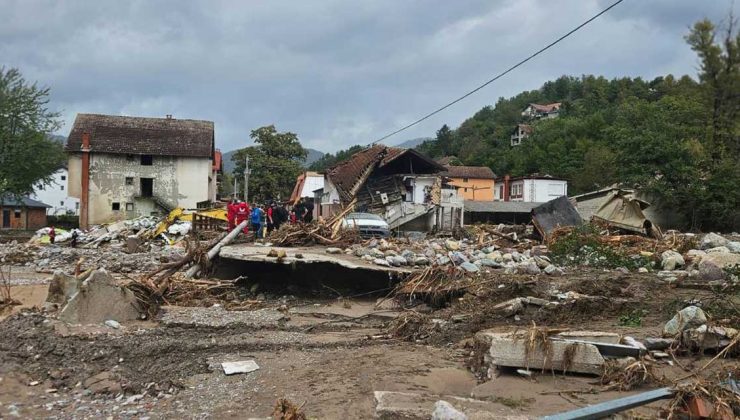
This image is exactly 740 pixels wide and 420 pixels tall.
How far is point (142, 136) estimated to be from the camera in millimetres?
42062

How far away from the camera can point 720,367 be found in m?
5.86

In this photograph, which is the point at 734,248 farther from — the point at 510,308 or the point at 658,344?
the point at 658,344

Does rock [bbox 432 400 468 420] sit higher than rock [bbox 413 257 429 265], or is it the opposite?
rock [bbox 413 257 429 265]

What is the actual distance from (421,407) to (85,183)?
40.3 meters

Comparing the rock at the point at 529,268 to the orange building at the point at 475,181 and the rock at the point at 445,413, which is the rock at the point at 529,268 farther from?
the orange building at the point at 475,181

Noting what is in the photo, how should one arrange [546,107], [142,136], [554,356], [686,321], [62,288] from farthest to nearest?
[546,107]
[142,136]
[62,288]
[686,321]
[554,356]

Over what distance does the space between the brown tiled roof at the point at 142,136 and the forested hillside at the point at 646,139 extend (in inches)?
1194

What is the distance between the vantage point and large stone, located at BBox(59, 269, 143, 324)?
28.7 ft

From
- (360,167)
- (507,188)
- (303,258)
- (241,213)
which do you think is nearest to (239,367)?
(303,258)

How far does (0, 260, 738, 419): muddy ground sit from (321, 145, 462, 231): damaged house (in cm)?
1900

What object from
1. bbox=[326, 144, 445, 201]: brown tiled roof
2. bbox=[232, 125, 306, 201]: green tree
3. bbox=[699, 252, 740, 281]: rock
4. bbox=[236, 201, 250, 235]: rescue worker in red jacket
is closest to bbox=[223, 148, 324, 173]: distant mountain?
bbox=[232, 125, 306, 201]: green tree

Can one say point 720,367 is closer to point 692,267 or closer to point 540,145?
point 692,267

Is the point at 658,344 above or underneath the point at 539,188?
underneath

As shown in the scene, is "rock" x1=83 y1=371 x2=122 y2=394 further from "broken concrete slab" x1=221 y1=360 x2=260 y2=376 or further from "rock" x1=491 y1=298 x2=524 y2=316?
"rock" x1=491 y1=298 x2=524 y2=316
